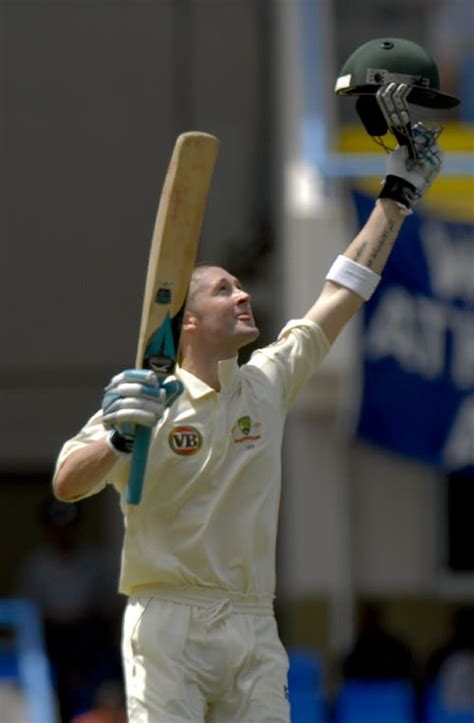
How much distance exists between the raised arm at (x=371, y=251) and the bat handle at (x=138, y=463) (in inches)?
29.3

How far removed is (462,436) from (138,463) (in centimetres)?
582

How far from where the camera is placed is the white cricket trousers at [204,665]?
503 centimetres

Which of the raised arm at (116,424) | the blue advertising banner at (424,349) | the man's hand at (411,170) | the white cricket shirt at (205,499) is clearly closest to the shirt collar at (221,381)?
the white cricket shirt at (205,499)

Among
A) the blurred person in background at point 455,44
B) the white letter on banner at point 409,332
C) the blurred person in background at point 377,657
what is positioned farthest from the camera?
the blurred person in background at point 455,44

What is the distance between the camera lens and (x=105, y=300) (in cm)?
1320

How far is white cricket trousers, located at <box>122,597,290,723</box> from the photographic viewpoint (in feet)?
16.5

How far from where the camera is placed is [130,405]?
15.8 feet

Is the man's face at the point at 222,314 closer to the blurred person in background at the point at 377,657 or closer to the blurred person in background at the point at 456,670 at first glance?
the blurred person in background at the point at 456,670

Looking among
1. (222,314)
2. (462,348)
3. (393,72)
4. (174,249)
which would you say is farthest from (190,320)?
(462,348)

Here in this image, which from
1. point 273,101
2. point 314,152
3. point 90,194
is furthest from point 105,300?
point 314,152

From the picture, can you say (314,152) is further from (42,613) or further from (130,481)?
(130,481)

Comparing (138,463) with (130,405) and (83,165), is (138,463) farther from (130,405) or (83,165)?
(83,165)

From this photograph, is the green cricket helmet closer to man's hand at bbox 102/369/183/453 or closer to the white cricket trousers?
man's hand at bbox 102/369/183/453

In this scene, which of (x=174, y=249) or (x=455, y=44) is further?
(x=455, y=44)
